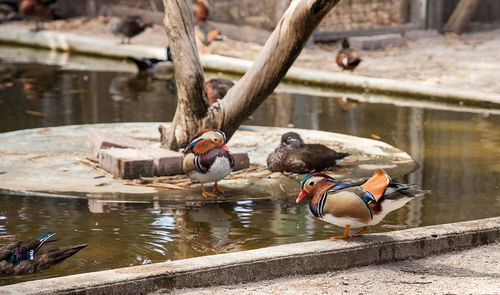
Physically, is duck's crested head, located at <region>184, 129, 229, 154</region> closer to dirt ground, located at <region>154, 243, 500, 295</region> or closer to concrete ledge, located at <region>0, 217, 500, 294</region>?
concrete ledge, located at <region>0, 217, 500, 294</region>

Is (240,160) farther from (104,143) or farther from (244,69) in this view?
(244,69)

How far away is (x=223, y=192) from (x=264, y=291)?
2.38 meters

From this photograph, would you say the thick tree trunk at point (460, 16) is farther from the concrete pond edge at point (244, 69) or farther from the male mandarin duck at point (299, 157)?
the male mandarin duck at point (299, 157)

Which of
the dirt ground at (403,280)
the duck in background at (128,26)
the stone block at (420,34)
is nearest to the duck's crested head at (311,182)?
the dirt ground at (403,280)

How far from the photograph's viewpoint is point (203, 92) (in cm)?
770

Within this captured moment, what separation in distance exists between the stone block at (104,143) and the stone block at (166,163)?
43cm

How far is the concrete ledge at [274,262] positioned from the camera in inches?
165

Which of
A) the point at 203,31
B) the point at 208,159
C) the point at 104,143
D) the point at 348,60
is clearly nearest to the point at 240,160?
the point at 208,159

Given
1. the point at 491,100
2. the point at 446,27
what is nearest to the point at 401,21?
the point at 446,27

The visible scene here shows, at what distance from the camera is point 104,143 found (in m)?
7.65

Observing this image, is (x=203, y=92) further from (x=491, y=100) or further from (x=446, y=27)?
Result: (x=446, y=27)

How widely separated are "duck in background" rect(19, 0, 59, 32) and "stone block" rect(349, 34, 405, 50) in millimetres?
7142

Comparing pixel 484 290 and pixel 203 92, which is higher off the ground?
pixel 203 92

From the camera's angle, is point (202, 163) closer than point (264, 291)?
No
